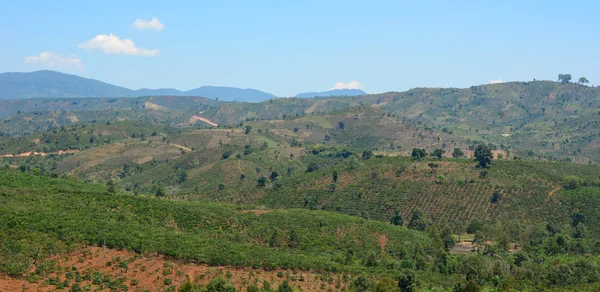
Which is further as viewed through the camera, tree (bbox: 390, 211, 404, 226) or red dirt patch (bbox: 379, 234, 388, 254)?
tree (bbox: 390, 211, 404, 226)

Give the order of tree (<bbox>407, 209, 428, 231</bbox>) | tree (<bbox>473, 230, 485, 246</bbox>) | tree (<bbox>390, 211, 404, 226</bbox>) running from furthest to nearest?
tree (<bbox>390, 211, 404, 226</bbox>), tree (<bbox>407, 209, 428, 231</bbox>), tree (<bbox>473, 230, 485, 246</bbox>)

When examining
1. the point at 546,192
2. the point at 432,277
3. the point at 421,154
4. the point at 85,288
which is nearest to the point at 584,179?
the point at 546,192

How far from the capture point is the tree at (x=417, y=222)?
119 metres

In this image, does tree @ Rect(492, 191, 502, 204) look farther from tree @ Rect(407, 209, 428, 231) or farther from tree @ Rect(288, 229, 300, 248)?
tree @ Rect(288, 229, 300, 248)

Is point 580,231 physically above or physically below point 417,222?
above

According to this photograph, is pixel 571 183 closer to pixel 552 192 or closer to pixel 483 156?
pixel 552 192

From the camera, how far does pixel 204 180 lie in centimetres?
18438

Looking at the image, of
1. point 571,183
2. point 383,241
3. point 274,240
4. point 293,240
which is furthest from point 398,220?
point 571,183

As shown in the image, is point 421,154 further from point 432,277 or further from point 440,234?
point 432,277

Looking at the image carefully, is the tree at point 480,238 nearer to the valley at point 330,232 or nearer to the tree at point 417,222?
the valley at point 330,232

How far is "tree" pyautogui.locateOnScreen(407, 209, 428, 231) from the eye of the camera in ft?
389

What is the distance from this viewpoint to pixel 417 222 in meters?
119

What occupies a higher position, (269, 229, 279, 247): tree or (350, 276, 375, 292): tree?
(350, 276, 375, 292): tree

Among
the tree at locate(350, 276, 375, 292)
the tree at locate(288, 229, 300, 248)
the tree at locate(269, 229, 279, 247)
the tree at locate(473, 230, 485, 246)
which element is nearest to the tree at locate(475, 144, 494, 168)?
the tree at locate(473, 230, 485, 246)
